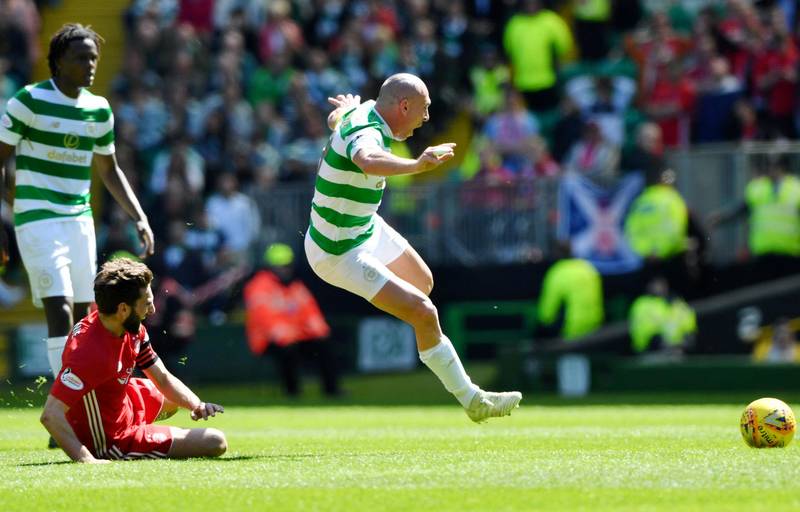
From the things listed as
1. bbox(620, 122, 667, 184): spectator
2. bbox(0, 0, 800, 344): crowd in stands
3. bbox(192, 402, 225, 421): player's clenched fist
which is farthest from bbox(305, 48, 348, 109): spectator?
bbox(192, 402, 225, 421): player's clenched fist

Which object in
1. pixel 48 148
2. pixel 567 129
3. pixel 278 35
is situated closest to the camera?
pixel 48 148

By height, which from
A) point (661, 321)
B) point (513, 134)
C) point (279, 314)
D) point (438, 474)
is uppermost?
point (513, 134)

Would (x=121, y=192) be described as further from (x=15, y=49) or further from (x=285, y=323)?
(x=15, y=49)

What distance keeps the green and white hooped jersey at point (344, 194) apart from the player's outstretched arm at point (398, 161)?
413mm

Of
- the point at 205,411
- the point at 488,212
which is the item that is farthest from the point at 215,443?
the point at 488,212

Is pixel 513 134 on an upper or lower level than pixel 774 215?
upper

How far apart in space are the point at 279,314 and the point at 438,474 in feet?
39.4

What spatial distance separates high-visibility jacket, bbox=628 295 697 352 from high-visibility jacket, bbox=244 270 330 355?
386 centimetres

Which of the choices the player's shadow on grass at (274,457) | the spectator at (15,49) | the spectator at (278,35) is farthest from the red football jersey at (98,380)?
the spectator at (15,49)

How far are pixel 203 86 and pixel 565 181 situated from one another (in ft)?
21.0

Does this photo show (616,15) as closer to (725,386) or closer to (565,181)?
(565,181)

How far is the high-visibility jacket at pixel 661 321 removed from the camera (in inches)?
775

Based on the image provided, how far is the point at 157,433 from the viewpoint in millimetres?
9594

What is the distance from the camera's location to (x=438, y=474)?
8.55 m
